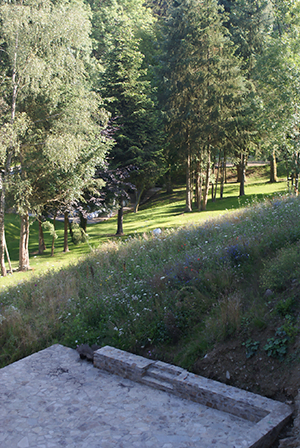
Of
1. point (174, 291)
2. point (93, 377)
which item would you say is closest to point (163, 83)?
point (174, 291)

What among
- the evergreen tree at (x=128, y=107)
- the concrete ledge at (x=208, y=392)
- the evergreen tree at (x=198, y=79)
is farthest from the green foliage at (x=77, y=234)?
the concrete ledge at (x=208, y=392)

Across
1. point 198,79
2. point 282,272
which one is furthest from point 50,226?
point 282,272

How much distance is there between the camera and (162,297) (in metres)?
7.38

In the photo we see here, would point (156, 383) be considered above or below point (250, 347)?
below

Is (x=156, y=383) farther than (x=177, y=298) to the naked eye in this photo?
No

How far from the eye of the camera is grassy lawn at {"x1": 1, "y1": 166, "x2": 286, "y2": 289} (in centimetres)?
2258

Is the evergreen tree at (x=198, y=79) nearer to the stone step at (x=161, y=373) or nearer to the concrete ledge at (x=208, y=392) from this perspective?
the concrete ledge at (x=208, y=392)

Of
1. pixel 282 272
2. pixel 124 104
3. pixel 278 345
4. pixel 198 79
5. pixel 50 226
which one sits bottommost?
pixel 278 345

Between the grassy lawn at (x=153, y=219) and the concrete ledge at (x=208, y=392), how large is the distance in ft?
47.1

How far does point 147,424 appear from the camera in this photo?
465cm

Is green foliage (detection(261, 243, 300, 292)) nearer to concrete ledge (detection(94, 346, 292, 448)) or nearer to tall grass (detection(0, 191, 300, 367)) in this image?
tall grass (detection(0, 191, 300, 367))

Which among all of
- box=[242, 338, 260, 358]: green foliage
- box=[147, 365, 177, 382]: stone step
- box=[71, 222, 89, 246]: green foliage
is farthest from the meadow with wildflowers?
box=[71, 222, 89, 246]: green foliage

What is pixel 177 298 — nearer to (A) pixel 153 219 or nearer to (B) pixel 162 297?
(B) pixel 162 297

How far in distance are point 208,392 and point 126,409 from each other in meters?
1.10
